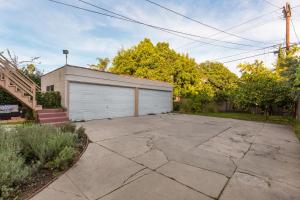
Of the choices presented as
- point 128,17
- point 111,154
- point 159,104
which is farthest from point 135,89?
point 111,154

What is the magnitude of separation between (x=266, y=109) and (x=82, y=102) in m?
12.3

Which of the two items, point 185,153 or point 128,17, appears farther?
point 128,17

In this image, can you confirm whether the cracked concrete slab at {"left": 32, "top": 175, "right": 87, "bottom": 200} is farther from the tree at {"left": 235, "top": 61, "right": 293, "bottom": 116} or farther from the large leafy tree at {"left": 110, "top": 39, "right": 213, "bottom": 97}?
the large leafy tree at {"left": 110, "top": 39, "right": 213, "bottom": 97}

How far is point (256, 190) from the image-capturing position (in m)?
2.63

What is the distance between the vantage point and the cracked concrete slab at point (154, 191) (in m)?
2.39

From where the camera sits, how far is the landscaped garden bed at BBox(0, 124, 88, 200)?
2484mm

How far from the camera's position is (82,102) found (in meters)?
9.13

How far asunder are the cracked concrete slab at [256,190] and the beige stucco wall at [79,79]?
828 cm

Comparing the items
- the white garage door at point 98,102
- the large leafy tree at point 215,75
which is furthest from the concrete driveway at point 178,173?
the large leafy tree at point 215,75

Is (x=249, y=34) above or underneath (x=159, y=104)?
above

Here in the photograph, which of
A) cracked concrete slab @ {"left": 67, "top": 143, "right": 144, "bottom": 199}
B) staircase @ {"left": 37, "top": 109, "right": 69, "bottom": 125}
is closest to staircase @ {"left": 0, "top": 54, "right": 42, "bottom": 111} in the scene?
staircase @ {"left": 37, "top": 109, "right": 69, "bottom": 125}

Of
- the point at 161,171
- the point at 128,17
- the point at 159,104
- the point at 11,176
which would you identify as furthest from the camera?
the point at 159,104

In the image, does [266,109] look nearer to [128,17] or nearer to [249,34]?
[249,34]

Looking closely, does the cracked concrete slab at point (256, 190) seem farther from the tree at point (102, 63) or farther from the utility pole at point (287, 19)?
the tree at point (102, 63)
